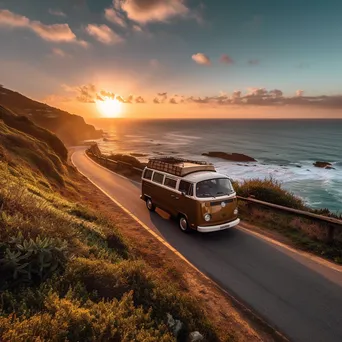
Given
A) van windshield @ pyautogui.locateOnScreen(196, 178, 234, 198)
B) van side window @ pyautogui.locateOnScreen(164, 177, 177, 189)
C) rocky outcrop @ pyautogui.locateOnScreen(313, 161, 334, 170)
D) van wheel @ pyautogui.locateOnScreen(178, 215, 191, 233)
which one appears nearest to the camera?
van windshield @ pyautogui.locateOnScreen(196, 178, 234, 198)

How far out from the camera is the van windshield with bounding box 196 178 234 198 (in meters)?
10.5

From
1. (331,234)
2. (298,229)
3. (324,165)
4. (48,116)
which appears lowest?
(324,165)

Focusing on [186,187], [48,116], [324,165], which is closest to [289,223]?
[186,187]

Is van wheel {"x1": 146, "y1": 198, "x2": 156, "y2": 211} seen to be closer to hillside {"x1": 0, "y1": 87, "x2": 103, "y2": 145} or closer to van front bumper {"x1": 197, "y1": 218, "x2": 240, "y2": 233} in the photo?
van front bumper {"x1": 197, "y1": 218, "x2": 240, "y2": 233}

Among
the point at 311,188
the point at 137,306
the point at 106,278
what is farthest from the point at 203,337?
the point at 311,188

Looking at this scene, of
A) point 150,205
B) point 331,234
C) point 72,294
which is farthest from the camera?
point 150,205

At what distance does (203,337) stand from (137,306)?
138 centimetres

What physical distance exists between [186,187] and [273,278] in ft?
15.5

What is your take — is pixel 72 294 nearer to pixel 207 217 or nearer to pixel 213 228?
pixel 207 217

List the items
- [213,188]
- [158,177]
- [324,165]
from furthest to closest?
[324,165] → [158,177] → [213,188]

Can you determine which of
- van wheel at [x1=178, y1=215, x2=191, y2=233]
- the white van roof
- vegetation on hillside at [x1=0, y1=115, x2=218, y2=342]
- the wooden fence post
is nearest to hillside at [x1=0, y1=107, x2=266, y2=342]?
vegetation on hillside at [x1=0, y1=115, x2=218, y2=342]

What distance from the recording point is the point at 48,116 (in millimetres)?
137375

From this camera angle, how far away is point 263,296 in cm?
692

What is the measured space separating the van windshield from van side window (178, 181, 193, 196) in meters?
0.30
